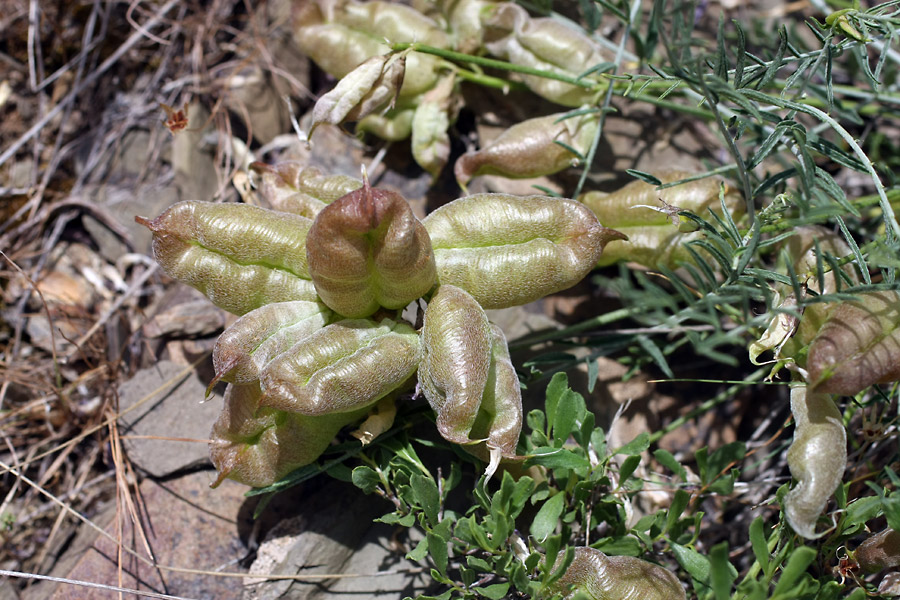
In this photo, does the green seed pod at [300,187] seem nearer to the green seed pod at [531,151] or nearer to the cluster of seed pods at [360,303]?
the cluster of seed pods at [360,303]

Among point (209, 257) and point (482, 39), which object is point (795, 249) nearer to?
point (482, 39)

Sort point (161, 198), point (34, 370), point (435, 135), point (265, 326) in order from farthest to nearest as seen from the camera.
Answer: point (161, 198)
point (34, 370)
point (435, 135)
point (265, 326)

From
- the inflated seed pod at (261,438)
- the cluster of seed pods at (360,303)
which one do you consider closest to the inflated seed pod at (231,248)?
the cluster of seed pods at (360,303)

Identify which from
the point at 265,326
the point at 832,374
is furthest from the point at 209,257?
the point at 832,374

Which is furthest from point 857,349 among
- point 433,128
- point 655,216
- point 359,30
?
point 359,30

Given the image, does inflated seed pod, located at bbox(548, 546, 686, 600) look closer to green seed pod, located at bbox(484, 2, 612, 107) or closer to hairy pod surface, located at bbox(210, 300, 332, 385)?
hairy pod surface, located at bbox(210, 300, 332, 385)

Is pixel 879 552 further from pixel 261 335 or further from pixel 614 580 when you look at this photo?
pixel 261 335
